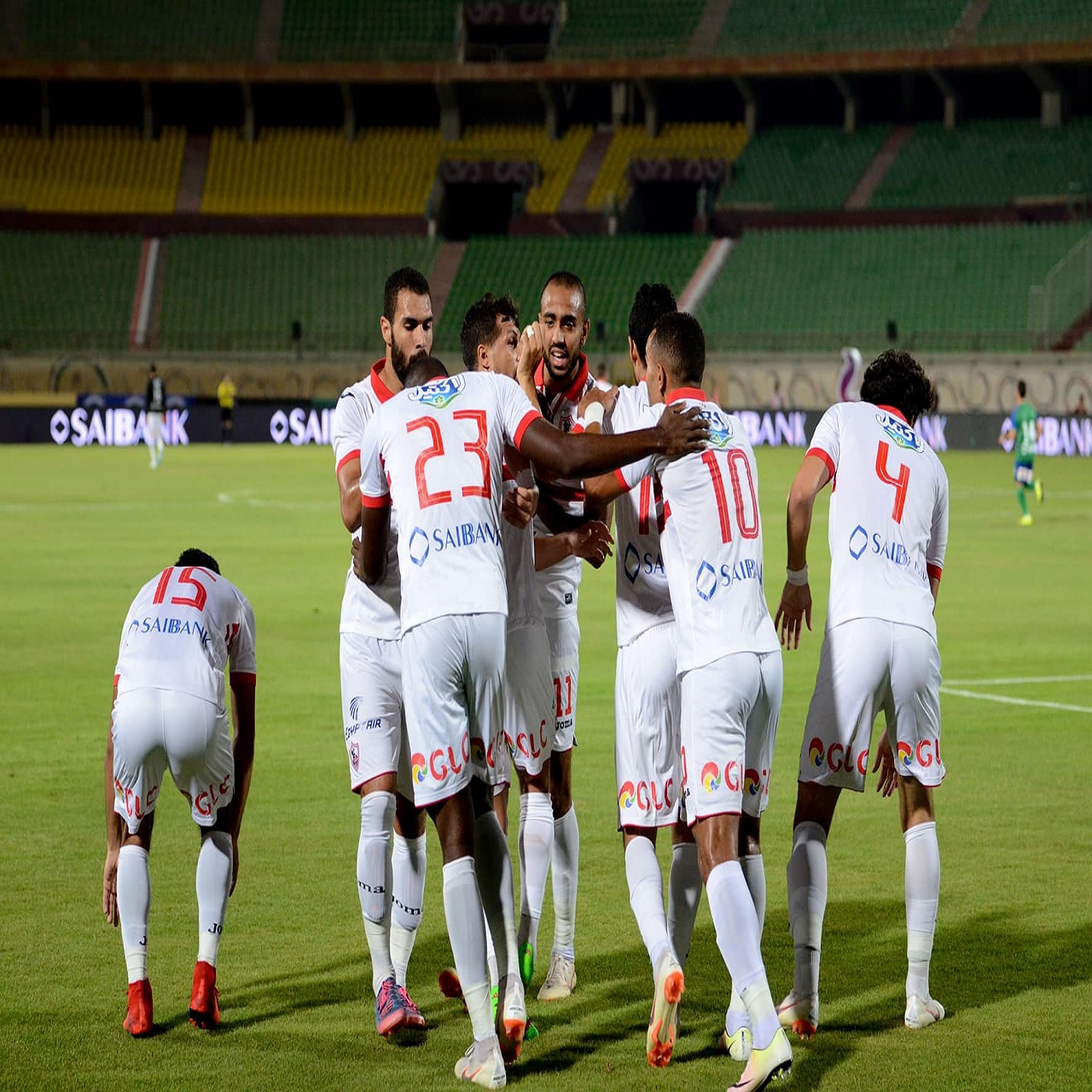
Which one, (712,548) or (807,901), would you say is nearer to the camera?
(712,548)

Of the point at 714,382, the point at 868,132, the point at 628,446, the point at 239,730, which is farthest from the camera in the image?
the point at 868,132

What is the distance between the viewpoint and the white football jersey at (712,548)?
576 cm

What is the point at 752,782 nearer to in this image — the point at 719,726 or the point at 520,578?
the point at 719,726

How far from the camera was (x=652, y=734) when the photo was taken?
6039mm

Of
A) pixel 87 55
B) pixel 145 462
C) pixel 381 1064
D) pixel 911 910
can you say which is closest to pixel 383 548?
pixel 381 1064

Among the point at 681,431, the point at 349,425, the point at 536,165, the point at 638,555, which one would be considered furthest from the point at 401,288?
the point at 536,165

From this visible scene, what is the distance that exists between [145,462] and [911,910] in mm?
36792

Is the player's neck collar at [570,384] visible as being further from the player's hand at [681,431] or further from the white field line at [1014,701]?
the white field line at [1014,701]

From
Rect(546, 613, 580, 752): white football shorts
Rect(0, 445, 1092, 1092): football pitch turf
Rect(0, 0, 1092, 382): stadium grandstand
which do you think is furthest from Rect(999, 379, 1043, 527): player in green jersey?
Rect(0, 0, 1092, 382): stadium grandstand

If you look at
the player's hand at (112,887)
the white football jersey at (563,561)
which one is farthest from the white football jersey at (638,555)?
the player's hand at (112,887)

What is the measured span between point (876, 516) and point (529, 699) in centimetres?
141

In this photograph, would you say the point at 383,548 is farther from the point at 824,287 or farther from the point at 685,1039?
the point at 824,287

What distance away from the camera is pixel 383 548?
608cm

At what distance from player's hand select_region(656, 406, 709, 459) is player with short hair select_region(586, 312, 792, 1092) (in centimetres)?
7
